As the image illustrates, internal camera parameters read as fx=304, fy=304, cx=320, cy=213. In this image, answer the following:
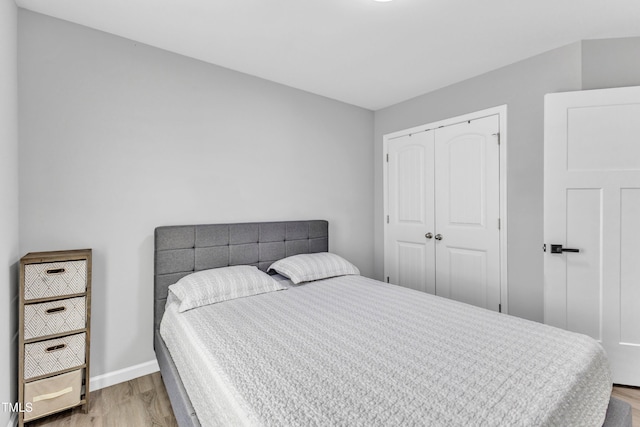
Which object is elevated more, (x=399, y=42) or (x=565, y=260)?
(x=399, y=42)

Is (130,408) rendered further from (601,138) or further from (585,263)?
(601,138)

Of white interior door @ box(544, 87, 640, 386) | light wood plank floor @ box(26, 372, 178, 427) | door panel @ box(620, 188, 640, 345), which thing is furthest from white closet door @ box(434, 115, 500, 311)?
light wood plank floor @ box(26, 372, 178, 427)

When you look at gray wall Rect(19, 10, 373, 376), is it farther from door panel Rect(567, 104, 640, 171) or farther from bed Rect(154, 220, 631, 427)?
door panel Rect(567, 104, 640, 171)

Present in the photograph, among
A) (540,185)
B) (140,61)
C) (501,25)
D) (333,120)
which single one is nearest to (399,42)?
(501,25)

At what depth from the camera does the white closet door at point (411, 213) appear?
319 cm

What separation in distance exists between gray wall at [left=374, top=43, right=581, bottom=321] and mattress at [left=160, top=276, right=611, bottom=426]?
3.04 ft

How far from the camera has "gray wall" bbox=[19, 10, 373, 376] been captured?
1912 mm

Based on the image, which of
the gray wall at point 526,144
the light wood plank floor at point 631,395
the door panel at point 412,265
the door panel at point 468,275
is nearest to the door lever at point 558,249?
the gray wall at point 526,144

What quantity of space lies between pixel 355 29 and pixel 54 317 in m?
2.55

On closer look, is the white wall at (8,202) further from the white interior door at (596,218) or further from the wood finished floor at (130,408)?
the white interior door at (596,218)

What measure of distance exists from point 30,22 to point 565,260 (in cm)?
392

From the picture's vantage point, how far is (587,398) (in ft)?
3.84

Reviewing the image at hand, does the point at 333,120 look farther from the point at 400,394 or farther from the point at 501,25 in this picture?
the point at 400,394

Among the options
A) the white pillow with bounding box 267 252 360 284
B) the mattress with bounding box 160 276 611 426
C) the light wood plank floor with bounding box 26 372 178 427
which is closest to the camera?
the mattress with bounding box 160 276 611 426
